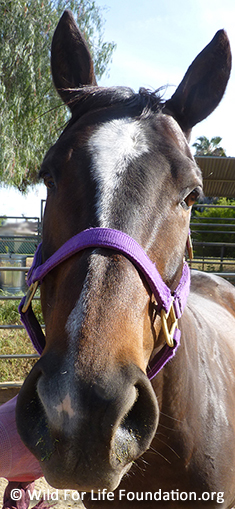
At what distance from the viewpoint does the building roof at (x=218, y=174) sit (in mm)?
7993

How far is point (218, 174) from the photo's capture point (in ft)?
28.8

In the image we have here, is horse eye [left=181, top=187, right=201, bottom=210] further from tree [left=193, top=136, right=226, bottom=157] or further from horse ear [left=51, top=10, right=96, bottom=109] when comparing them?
tree [left=193, top=136, right=226, bottom=157]


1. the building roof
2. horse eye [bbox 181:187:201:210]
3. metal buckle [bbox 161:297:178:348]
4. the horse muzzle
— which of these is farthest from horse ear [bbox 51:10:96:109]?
the building roof

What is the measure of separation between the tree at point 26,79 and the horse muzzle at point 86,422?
7.59 meters

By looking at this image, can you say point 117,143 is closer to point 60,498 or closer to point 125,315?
point 125,315

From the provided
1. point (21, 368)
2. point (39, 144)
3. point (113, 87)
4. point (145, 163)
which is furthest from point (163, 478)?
point (39, 144)

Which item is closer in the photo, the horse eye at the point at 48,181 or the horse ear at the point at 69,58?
the horse eye at the point at 48,181

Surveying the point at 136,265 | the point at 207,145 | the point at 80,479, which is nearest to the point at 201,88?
the point at 136,265

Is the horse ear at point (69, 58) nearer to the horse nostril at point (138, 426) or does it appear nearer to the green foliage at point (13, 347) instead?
the horse nostril at point (138, 426)

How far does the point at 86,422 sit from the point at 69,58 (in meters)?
1.64

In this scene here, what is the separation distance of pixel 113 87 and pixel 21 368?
12.8 ft

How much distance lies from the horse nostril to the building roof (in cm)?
631

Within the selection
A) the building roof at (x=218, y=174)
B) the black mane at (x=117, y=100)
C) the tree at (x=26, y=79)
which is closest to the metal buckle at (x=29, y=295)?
the black mane at (x=117, y=100)

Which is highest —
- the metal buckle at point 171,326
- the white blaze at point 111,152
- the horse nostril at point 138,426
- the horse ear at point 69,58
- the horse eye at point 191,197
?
the horse ear at point 69,58
